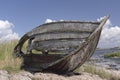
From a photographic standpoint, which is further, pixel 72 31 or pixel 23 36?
pixel 23 36

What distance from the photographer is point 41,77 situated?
889 centimetres

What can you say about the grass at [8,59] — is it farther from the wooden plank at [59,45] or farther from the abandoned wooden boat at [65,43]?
the wooden plank at [59,45]

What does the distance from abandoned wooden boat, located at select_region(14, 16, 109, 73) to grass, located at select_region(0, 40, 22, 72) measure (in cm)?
34

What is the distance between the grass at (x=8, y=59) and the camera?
9502mm

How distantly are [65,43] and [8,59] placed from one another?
2.32m

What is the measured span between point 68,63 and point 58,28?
1272mm

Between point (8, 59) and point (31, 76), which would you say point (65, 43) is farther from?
point (8, 59)

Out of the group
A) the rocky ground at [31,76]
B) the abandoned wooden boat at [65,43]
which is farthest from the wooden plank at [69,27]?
the rocky ground at [31,76]

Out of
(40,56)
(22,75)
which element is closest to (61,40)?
(40,56)

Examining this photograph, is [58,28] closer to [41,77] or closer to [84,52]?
[84,52]

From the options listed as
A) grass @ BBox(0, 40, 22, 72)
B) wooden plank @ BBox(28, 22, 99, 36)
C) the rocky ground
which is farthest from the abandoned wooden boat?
the rocky ground

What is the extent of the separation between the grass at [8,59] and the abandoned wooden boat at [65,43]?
13.4 inches

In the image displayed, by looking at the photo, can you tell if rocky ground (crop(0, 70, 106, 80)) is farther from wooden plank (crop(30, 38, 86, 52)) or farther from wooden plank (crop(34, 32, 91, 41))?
wooden plank (crop(34, 32, 91, 41))

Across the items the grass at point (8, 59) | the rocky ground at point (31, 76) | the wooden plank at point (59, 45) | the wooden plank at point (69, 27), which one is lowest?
the rocky ground at point (31, 76)
